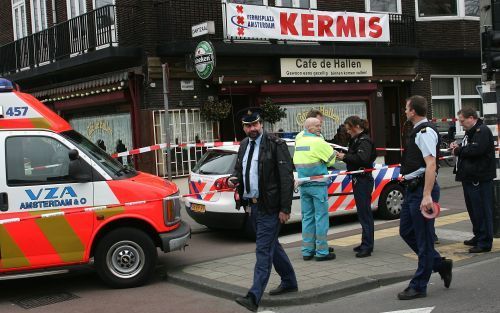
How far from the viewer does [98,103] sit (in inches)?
642

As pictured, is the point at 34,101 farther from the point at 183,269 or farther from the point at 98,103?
the point at 98,103

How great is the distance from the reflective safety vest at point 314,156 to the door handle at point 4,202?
3550 mm

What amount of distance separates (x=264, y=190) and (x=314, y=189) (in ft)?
6.46

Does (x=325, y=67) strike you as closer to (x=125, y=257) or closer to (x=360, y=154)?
(x=360, y=154)

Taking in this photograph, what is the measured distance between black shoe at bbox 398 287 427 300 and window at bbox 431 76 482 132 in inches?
583

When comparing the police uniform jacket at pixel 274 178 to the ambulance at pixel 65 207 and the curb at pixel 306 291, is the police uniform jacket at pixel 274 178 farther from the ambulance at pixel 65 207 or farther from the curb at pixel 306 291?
the ambulance at pixel 65 207

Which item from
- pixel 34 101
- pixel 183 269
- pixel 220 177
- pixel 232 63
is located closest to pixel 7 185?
pixel 34 101

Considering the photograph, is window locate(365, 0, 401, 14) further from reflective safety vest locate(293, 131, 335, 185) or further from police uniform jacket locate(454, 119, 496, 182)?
reflective safety vest locate(293, 131, 335, 185)

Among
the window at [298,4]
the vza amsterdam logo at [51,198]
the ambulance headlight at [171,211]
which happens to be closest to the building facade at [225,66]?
the window at [298,4]

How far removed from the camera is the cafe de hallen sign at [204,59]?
44.3ft

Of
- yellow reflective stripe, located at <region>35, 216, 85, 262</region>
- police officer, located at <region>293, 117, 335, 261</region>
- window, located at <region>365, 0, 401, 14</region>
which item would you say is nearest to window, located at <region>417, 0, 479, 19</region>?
window, located at <region>365, 0, 401, 14</region>

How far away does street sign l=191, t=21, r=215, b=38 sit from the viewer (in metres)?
14.1

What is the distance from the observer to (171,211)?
7355 mm

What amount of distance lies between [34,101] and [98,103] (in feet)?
30.4
